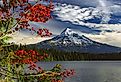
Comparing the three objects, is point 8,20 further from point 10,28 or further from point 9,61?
point 9,61

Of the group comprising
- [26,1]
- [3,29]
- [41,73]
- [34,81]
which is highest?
[26,1]

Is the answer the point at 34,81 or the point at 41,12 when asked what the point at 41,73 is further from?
the point at 34,81

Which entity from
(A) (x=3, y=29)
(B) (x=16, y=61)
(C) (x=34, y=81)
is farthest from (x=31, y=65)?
(C) (x=34, y=81)

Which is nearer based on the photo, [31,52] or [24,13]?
[24,13]

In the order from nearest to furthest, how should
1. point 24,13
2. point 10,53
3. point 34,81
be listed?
point 24,13 < point 10,53 < point 34,81

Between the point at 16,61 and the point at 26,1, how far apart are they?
89.2 inches

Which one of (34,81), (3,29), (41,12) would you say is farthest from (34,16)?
(34,81)

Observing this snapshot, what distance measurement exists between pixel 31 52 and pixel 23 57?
0.26m

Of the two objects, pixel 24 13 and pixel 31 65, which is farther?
pixel 31 65

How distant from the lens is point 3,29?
10602 millimetres

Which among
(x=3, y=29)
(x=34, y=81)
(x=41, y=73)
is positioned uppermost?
(x=3, y=29)

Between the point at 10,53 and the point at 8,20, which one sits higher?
the point at 8,20

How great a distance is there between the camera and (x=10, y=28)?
10438 millimetres

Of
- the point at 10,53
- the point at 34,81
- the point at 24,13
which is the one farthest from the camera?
the point at 34,81
